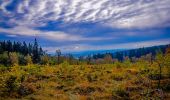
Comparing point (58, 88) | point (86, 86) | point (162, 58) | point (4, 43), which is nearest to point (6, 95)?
point (58, 88)

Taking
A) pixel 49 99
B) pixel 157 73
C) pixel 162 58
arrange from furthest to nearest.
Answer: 1. pixel 157 73
2. pixel 162 58
3. pixel 49 99

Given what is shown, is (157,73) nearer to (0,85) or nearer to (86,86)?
(86,86)

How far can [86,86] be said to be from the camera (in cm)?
3900

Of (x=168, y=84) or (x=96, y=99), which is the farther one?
(x=168, y=84)

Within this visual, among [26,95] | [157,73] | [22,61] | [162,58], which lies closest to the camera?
[26,95]

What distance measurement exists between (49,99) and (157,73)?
21.2 metres

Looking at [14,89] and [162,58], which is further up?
[162,58]

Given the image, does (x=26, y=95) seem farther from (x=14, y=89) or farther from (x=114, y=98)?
(x=114, y=98)

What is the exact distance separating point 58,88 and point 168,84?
1614cm

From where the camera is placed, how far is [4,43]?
574 ft

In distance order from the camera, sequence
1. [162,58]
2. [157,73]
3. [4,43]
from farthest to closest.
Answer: [4,43] < [157,73] < [162,58]

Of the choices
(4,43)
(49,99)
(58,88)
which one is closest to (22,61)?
(4,43)

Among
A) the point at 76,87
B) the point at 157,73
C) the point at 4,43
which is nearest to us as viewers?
the point at 76,87

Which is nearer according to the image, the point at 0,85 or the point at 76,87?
the point at 0,85
